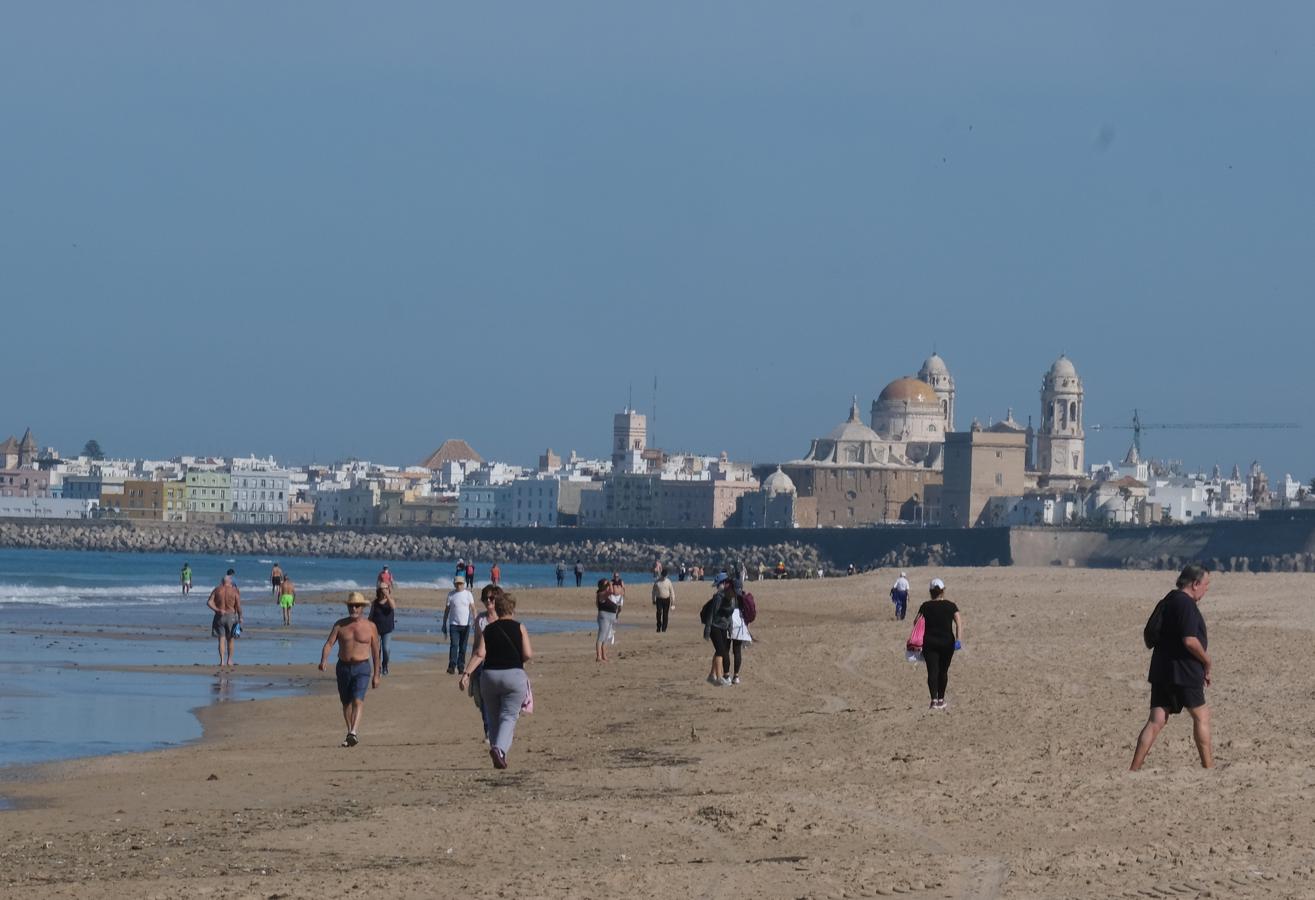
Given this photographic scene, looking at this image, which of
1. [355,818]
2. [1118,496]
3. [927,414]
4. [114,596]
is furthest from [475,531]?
[355,818]

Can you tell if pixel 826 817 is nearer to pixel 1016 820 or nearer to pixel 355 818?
pixel 1016 820

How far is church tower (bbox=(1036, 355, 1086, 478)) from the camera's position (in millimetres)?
151000

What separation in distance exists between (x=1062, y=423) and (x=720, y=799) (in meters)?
146

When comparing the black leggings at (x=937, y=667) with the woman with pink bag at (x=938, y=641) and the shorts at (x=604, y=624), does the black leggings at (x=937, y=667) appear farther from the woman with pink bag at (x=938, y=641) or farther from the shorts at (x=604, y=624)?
the shorts at (x=604, y=624)

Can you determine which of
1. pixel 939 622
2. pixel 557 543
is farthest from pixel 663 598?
pixel 557 543

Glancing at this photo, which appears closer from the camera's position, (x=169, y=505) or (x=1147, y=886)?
(x=1147, y=886)

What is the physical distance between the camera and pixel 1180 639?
10.1 metres

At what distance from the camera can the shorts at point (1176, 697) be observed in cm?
1012

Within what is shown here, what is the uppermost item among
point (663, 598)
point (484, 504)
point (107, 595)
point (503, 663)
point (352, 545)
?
point (484, 504)

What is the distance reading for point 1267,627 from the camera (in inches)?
1022

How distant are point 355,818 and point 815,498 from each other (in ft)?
450

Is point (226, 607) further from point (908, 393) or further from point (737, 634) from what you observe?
point (908, 393)

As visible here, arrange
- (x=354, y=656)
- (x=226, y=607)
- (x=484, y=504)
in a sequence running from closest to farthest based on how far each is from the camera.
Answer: (x=354, y=656) → (x=226, y=607) → (x=484, y=504)

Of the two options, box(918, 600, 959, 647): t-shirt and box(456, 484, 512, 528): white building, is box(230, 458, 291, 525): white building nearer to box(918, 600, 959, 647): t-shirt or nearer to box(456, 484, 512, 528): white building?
box(456, 484, 512, 528): white building
